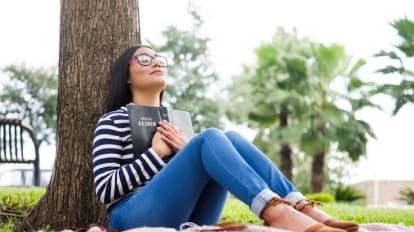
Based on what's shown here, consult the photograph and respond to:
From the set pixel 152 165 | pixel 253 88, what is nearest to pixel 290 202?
pixel 152 165

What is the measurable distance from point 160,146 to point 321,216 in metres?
0.81

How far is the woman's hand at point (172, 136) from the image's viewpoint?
11.5ft

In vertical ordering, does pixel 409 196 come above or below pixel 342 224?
below

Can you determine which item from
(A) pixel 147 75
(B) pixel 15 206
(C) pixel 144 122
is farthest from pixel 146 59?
(B) pixel 15 206

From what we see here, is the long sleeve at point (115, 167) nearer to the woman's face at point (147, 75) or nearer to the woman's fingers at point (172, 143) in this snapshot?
the woman's fingers at point (172, 143)

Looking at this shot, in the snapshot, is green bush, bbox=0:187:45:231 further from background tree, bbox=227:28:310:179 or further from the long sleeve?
background tree, bbox=227:28:310:179

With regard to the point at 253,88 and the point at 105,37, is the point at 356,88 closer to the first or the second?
the point at 253,88

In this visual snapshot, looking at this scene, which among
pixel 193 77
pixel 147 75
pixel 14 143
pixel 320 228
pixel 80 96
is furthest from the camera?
pixel 193 77

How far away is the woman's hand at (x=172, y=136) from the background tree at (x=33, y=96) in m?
26.3

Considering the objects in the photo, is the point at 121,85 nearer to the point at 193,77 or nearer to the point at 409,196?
the point at 409,196

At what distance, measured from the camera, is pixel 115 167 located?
342 cm

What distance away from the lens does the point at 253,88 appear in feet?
80.4

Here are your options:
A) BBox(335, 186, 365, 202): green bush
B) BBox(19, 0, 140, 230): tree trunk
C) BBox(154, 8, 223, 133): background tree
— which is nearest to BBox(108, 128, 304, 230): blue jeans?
BBox(19, 0, 140, 230): tree trunk

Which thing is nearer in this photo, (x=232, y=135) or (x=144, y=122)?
(x=232, y=135)
